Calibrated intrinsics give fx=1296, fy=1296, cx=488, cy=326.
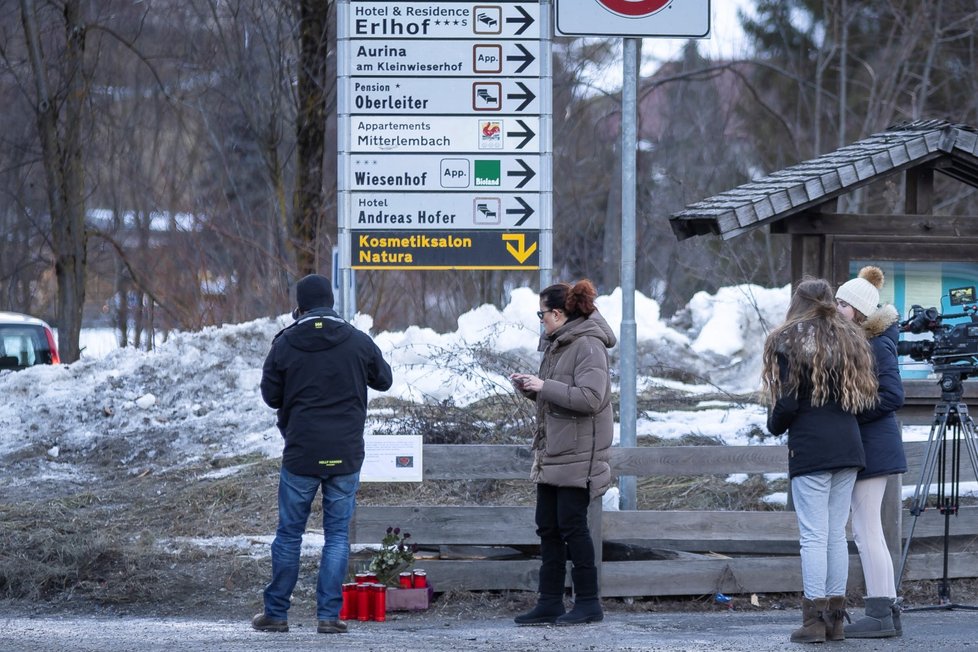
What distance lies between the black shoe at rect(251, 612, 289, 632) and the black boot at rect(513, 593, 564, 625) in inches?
50.9

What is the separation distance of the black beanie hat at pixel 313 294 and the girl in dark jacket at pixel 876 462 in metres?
2.77

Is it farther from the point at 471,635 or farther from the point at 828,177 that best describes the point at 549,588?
the point at 828,177

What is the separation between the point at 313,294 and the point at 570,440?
1.61 meters

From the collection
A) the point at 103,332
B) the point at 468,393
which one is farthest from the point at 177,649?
the point at 103,332

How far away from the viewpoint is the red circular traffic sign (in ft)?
27.4

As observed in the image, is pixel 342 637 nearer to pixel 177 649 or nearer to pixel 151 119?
pixel 177 649

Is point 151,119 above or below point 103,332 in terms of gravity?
above

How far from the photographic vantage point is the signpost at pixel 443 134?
891cm

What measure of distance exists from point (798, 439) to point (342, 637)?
2609mm

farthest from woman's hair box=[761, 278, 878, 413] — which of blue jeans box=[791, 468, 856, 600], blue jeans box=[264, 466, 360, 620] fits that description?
blue jeans box=[264, 466, 360, 620]

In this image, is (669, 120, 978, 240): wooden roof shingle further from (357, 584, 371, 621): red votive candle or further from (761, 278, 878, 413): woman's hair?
(357, 584, 371, 621): red votive candle

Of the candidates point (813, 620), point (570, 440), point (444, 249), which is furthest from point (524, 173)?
point (813, 620)

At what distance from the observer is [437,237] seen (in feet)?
29.6

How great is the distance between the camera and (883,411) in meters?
6.72
